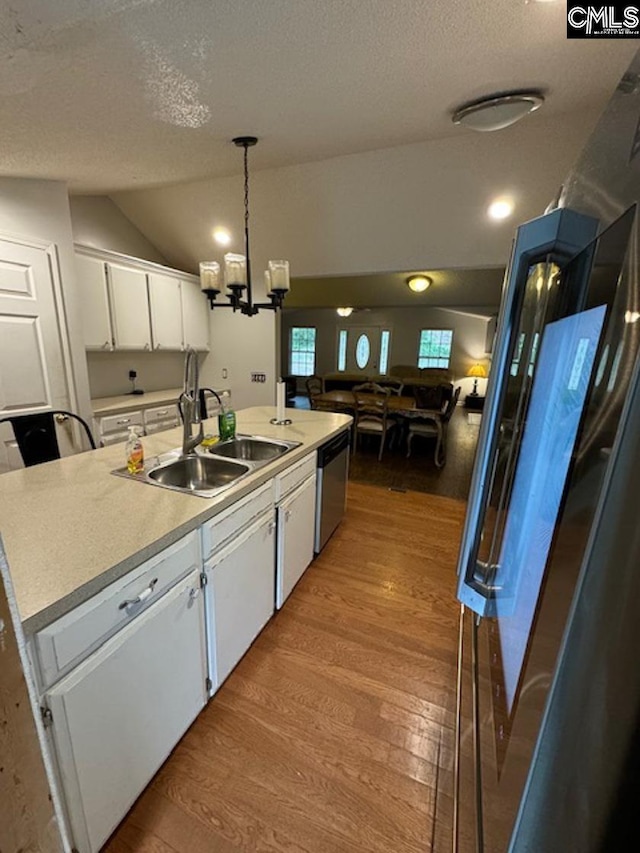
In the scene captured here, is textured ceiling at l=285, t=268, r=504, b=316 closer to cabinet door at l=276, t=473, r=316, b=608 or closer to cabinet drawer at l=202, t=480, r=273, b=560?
cabinet door at l=276, t=473, r=316, b=608

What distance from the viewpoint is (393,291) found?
7.06m

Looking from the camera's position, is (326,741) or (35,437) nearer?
(326,741)

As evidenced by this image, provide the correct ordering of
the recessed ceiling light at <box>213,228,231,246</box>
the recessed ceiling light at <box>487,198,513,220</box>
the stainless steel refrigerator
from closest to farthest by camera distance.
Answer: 1. the stainless steel refrigerator
2. the recessed ceiling light at <box>487,198,513,220</box>
3. the recessed ceiling light at <box>213,228,231,246</box>

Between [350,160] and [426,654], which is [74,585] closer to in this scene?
[426,654]

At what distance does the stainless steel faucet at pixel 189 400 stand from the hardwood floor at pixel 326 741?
106cm

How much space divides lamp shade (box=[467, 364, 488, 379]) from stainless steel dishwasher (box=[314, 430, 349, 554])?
7213mm

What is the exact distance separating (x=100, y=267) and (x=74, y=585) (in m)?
3.31

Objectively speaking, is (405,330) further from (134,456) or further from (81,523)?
Answer: (81,523)

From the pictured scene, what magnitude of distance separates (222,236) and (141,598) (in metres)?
3.68

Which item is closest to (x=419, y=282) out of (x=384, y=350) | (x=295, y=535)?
(x=384, y=350)

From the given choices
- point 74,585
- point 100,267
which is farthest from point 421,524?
point 100,267

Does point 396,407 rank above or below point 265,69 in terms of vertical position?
below

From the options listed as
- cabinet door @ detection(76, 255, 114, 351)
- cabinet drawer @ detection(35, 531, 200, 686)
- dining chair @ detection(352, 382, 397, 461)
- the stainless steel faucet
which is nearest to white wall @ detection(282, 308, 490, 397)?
dining chair @ detection(352, 382, 397, 461)

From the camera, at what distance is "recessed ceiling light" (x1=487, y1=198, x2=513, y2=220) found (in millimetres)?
2674
